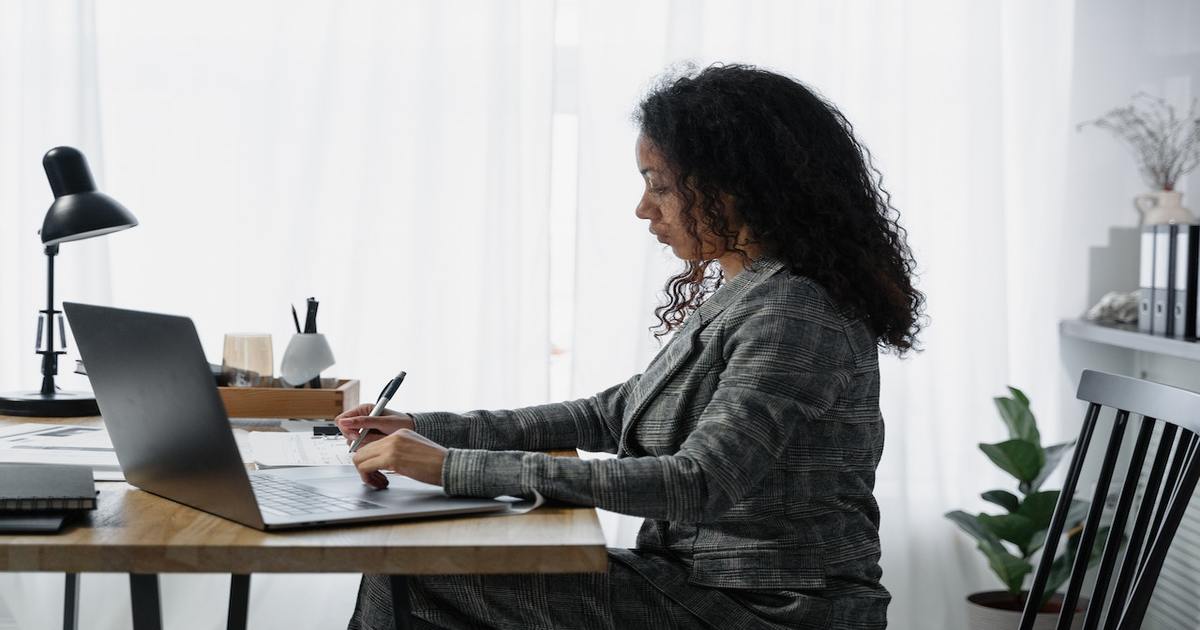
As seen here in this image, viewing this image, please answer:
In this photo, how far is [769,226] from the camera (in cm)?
138

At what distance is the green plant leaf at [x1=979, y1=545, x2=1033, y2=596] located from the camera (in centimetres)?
252

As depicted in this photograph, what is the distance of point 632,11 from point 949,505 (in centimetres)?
140

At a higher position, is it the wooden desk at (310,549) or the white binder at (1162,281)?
the white binder at (1162,281)

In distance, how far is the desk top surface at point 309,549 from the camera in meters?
0.94

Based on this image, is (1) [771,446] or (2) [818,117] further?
(2) [818,117]

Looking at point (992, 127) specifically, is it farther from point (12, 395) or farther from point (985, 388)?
point (12, 395)

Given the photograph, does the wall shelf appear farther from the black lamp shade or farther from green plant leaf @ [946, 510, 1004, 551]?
the black lamp shade

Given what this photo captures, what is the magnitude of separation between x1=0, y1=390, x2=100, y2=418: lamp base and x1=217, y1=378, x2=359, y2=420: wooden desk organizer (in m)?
0.20

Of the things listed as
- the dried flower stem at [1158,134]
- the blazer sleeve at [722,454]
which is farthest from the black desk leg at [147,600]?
the dried flower stem at [1158,134]

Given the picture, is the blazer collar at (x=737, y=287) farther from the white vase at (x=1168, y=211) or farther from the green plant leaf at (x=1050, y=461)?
the white vase at (x=1168, y=211)

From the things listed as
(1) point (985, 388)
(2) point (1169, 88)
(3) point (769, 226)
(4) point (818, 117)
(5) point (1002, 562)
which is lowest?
(5) point (1002, 562)

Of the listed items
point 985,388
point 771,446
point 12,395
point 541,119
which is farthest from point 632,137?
point 771,446

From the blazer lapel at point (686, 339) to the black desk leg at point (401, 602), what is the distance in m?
0.35

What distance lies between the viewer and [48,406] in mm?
1776
